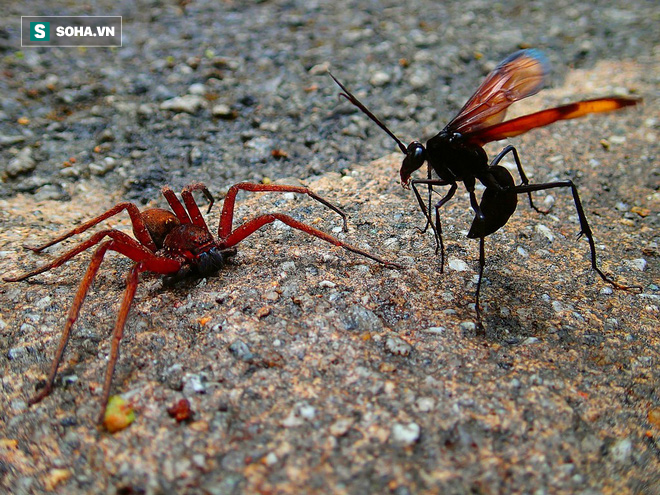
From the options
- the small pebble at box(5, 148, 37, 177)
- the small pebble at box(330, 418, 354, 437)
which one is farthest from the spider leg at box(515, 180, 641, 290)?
the small pebble at box(5, 148, 37, 177)

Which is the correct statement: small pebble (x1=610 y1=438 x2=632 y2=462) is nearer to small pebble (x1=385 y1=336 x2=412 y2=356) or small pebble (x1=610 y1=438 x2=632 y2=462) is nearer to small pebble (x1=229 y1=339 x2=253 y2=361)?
small pebble (x1=385 y1=336 x2=412 y2=356)

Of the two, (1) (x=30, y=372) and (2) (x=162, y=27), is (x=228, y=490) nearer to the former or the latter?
(1) (x=30, y=372)

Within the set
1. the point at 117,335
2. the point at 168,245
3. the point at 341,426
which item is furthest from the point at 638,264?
the point at 117,335

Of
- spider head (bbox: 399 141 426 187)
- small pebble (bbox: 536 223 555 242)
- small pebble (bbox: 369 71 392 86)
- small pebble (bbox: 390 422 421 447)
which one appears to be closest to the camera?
small pebble (bbox: 390 422 421 447)

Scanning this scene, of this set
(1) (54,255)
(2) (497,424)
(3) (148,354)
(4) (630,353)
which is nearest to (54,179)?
(1) (54,255)

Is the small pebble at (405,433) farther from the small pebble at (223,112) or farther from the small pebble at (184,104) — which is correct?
the small pebble at (184,104)

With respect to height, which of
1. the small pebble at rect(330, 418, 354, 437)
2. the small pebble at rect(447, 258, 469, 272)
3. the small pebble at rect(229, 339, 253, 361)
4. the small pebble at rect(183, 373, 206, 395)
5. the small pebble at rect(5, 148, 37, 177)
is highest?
the small pebble at rect(447, 258, 469, 272)
